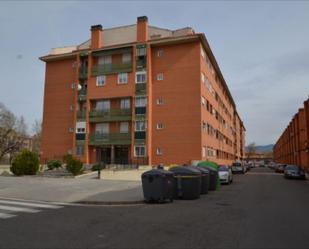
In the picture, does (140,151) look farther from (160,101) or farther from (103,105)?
(103,105)

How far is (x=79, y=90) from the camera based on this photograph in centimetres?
4294

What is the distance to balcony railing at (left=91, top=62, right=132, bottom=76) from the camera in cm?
4066

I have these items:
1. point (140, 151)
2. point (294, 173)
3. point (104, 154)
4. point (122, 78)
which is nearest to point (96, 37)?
point (122, 78)

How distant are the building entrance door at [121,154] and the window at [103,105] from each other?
16.1ft

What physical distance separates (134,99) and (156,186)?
85.9 ft

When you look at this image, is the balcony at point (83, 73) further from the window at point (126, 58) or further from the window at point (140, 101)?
the window at point (140, 101)

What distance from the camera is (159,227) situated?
29.8ft

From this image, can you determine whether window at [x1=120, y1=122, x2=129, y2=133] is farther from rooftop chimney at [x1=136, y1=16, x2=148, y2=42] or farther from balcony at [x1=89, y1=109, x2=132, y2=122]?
rooftop chimney at [x1=136, y1=16, x2=148, y2=42]

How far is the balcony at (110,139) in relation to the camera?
39.6 m

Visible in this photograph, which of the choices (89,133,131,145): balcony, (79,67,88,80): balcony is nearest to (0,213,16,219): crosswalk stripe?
(89,133,131,145): balcony

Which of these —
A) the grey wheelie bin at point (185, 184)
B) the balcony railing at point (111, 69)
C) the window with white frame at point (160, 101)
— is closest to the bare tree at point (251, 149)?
the window with white frame at point (160, 101)

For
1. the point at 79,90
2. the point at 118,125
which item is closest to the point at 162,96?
the point at 118,125

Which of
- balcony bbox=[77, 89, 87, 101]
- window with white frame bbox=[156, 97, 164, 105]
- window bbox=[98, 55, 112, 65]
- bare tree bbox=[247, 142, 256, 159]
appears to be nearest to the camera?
window with white frame bbox=[156, 97, 164, 105]

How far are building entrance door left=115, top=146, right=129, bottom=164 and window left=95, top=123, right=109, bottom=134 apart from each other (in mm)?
2399
